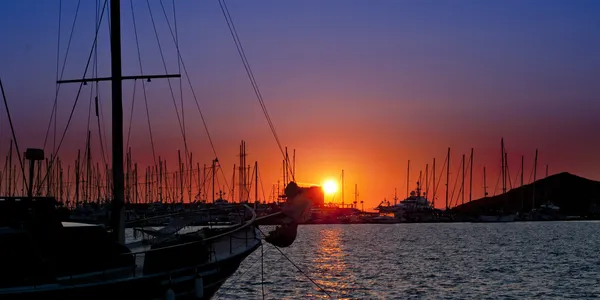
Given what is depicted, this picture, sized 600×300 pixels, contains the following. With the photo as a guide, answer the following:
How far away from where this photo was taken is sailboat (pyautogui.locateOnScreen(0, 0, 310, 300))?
22.1 m

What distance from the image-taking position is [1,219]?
23.9 meters

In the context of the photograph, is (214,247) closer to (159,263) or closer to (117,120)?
(159,263)

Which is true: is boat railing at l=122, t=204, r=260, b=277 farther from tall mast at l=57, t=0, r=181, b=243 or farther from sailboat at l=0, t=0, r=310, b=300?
tall mast at l=57, t=0, r=181, b=243

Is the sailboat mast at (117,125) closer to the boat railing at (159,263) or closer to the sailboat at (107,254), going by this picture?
the sailboat at (107,254)

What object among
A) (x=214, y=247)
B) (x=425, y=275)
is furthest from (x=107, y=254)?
(x=425, y=275)

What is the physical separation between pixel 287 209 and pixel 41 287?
1019 centimetres

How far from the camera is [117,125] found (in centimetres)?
2769

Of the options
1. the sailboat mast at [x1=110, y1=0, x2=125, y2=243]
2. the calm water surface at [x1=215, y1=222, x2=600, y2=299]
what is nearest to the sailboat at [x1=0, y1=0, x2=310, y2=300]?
the sailboat mast at [x1=110, y1=0, x2=125, y2=243]

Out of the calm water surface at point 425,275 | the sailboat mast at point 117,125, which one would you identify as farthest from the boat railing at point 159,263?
the calm water surface at point 425,275

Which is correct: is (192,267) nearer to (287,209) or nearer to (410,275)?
(287,209)

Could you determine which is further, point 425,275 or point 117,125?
point 425,275

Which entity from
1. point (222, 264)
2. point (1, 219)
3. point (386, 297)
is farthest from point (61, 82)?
point (386, 297)

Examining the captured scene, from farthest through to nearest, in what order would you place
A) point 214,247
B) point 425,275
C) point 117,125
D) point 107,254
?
point 425,275 → point 214,247 → point 117,125 → point 107,254

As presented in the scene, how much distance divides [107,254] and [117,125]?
211 inches
